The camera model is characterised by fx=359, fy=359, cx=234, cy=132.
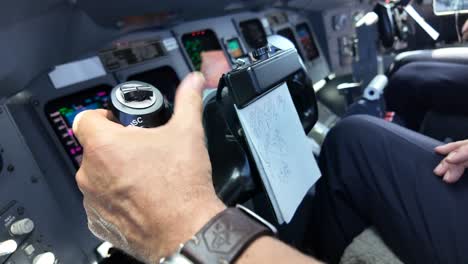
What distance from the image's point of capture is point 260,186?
65 centimetres

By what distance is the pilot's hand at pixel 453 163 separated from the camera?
70cm

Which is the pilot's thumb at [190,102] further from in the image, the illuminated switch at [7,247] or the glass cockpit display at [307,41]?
the glass cockpit display at [307,41]

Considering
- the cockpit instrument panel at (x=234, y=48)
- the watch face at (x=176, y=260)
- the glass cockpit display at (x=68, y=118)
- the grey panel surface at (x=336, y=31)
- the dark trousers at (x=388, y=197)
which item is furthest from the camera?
the grey panel surface at (x=336, y=31)

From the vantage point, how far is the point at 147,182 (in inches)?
16.4

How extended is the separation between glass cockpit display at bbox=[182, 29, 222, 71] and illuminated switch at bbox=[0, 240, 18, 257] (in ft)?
2.99

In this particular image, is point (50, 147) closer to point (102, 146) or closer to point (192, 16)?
point (102, 146)

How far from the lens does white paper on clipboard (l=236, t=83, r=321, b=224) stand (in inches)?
22.8

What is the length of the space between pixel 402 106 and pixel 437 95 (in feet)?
0.56

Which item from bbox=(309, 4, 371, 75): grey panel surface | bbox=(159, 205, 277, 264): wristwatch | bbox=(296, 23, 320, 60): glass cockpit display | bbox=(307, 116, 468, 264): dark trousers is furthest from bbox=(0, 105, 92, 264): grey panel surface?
bbox=(309, 4, 371, 75): grey panel surface

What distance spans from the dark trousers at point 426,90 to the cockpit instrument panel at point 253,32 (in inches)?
27.7

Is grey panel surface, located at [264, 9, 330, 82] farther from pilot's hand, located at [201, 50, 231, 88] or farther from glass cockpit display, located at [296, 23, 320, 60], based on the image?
pilot's hand, located at [201, 50, 231, 88]

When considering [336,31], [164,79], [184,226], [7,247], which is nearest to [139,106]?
[184,226]

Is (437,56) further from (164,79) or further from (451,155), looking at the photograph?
(164,79)

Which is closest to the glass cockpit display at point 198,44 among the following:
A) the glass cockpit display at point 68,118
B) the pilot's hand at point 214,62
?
the pilot's hand at point 214,62
